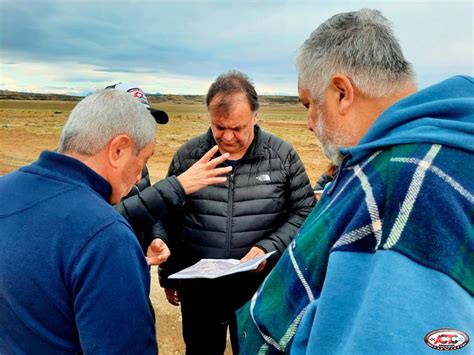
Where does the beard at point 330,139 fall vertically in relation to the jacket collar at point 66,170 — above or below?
above

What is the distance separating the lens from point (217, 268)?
7.89 ft

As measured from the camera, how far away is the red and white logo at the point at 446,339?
990 millimetres

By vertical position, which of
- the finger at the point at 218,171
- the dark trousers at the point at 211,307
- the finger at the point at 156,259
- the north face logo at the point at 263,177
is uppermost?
the finger at the point at 218,171

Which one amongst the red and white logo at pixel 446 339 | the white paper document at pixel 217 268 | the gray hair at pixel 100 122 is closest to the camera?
the red and white logo at pixel 446 339

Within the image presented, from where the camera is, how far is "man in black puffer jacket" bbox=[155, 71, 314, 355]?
2811 mm

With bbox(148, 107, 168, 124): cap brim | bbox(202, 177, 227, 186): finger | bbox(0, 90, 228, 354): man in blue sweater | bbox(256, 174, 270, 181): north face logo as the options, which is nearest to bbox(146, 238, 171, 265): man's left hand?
bbox(202, 177, 227, 186): finger

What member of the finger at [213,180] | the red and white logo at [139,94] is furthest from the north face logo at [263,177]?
the red and white logo at [139,94]

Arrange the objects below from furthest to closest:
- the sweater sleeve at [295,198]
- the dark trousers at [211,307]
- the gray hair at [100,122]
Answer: the dark trousers at [211,307] → the sweater sleeve at [295,198] → the gray hair at [100,122]

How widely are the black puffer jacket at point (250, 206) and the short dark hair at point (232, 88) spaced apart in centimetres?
24

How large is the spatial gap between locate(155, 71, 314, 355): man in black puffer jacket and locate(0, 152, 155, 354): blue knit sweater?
134 centimetres

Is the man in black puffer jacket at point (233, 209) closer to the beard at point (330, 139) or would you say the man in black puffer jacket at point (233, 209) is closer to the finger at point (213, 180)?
the finger at point (213, 180)

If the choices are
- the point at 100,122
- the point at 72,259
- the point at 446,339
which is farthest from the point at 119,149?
the point at 446,339

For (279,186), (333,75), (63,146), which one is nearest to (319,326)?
(333,75)

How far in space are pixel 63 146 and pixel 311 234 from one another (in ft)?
3.18
